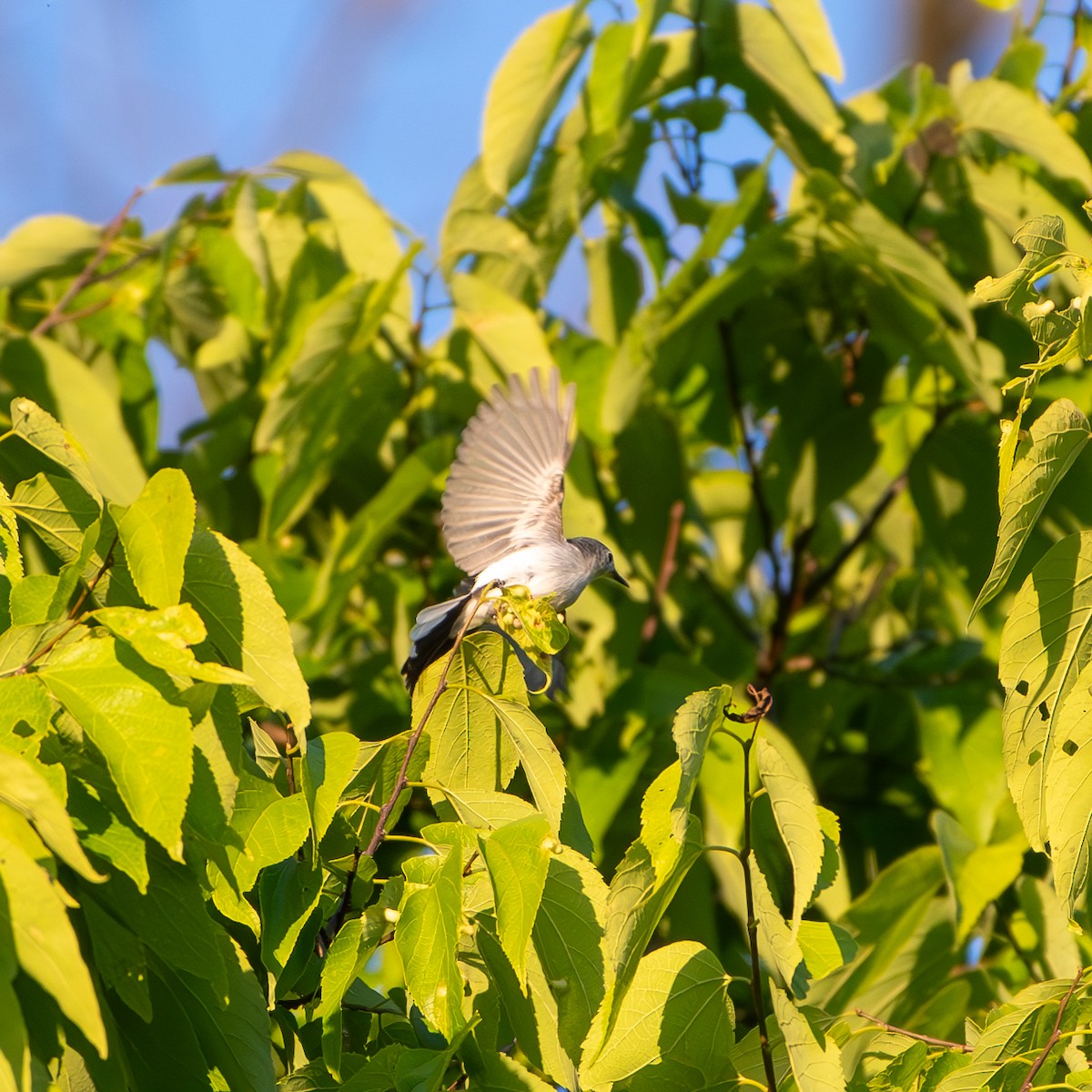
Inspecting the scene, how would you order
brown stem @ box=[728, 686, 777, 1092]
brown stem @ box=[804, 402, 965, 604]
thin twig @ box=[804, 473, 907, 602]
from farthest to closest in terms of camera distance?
1. thin twig @ box=[804, 473, 907, 602]
2. brown stem @ box=[804, 402, 965, 604]
3. brown stem @ box=[728, 686, 777, 1092]

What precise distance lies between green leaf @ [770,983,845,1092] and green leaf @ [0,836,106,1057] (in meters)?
0.57

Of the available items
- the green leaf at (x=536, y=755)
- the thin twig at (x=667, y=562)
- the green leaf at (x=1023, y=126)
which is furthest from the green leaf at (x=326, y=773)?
the green leaf at (x=1023, y=126)

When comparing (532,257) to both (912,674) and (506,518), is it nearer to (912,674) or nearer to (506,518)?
(506,518)

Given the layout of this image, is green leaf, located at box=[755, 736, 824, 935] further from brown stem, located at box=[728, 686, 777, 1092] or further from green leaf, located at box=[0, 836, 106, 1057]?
green leaf, located at box=[0, 836, 106, 1057]

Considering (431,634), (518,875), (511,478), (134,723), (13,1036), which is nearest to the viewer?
(13,1036)

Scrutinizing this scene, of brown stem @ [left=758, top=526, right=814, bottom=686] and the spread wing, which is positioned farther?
brown stem @ [left=758, top=526, right=814, bottom=686]

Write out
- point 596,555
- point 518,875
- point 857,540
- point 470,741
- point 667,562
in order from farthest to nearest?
point 857,540, point 667,562, point 596,555, point 470,741, point 518,875

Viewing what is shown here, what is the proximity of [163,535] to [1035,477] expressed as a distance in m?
0.74

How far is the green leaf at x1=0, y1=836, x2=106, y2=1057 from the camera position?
894 millimetres

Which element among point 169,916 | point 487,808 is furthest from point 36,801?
point 487,808

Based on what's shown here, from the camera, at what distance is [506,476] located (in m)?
2.53

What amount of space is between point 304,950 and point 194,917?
19 cm

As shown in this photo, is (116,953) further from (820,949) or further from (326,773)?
(820,949)

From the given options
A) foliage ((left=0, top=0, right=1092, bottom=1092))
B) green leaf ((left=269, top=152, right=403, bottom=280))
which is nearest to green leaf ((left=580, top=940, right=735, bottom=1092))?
foliage ((left=0, top=0, right=1092, bottom=1092))
